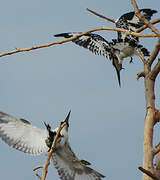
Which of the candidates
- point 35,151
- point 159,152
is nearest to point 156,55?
point 159,152

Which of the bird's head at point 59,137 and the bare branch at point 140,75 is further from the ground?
the bare branch at point 140,75

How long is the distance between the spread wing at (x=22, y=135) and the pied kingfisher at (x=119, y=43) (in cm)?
83

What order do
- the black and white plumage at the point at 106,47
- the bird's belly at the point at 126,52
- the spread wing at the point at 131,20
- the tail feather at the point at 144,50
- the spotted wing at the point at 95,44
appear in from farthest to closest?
the spotted wing at the point at 95,44, the black and white plumage at the point at 106,47, the bird's belly at the point at 126,52, the spread wing at the point at 131,20, the tail feather at the point at 144,50

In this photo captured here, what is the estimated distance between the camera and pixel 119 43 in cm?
422

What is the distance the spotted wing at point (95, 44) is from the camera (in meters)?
4.30

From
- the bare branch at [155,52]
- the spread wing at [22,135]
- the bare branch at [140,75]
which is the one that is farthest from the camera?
the spread wing at [22,135]

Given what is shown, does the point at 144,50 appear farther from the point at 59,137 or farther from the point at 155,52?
the point at 59,137

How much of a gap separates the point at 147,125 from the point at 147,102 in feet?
0.61

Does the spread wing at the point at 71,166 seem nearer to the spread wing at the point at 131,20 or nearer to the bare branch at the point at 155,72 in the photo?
the bare branch at the point at 155,72

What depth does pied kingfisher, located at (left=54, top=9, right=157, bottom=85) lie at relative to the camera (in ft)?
12.8

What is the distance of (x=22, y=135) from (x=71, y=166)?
0.43 m

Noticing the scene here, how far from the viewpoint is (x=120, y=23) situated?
387 cm

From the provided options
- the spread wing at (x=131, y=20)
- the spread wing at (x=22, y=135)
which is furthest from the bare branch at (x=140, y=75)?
the spread wing at (x=22, y=135)

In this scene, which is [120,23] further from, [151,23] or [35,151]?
[151,23]
